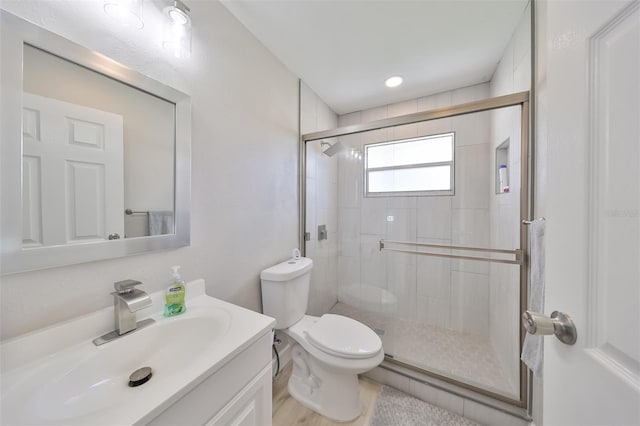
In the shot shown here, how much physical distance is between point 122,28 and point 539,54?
75.7 inches

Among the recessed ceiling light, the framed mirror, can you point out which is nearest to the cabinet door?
the framed mirror

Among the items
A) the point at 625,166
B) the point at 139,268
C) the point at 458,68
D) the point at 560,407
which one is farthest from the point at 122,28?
the point at 458,68

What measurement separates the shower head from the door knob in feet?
5.83

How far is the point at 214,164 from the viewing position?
117 cm

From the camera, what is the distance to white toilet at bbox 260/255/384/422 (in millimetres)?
1215

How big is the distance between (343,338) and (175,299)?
3.14 feet

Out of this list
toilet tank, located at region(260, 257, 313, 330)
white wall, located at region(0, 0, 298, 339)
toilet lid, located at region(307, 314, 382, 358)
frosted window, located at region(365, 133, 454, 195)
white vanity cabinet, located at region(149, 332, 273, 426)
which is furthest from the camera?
frosted window, located at region(365, 133, 454, 195)

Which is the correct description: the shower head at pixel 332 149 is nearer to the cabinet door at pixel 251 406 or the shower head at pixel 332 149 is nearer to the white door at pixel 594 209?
the white door at pixel 594 209

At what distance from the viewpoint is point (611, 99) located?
1.17 feet

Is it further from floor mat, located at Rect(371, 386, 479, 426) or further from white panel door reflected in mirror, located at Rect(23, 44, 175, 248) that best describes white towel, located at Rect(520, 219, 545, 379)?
white panel door reflected in mirror, located at Rect(23, 44, 175, 248)

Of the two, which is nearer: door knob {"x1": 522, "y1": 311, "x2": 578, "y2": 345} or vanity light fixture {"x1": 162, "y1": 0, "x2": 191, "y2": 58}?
door knob {"x1": 522, "y1": 311, "x2": 578, "y2": 345}

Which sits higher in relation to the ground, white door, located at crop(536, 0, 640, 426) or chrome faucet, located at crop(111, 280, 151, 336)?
white door, located at crop(536, 0, 640, 426)

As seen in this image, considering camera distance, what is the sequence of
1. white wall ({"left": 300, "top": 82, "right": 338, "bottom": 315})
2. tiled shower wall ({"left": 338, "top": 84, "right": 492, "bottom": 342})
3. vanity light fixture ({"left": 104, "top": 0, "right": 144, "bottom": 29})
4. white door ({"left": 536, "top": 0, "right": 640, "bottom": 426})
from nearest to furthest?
white door ({"left": 536, "top": 0, "right": 640, "bottom": 426}) < vanity light fixture ({"left": 104, "top": 0, "right": 144, "bottom": 29}) < tiled shower wall ({"left": 338, "top": 84, "right": 492, "bottom": 342}) < white wall ({"left": 300, "top": 82, "right": 338, "bottom": 315})

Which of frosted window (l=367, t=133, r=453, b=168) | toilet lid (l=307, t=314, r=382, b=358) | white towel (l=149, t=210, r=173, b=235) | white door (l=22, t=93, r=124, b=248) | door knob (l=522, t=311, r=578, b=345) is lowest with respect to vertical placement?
toilet lid (l=307, t=314, r=382, b=358)
